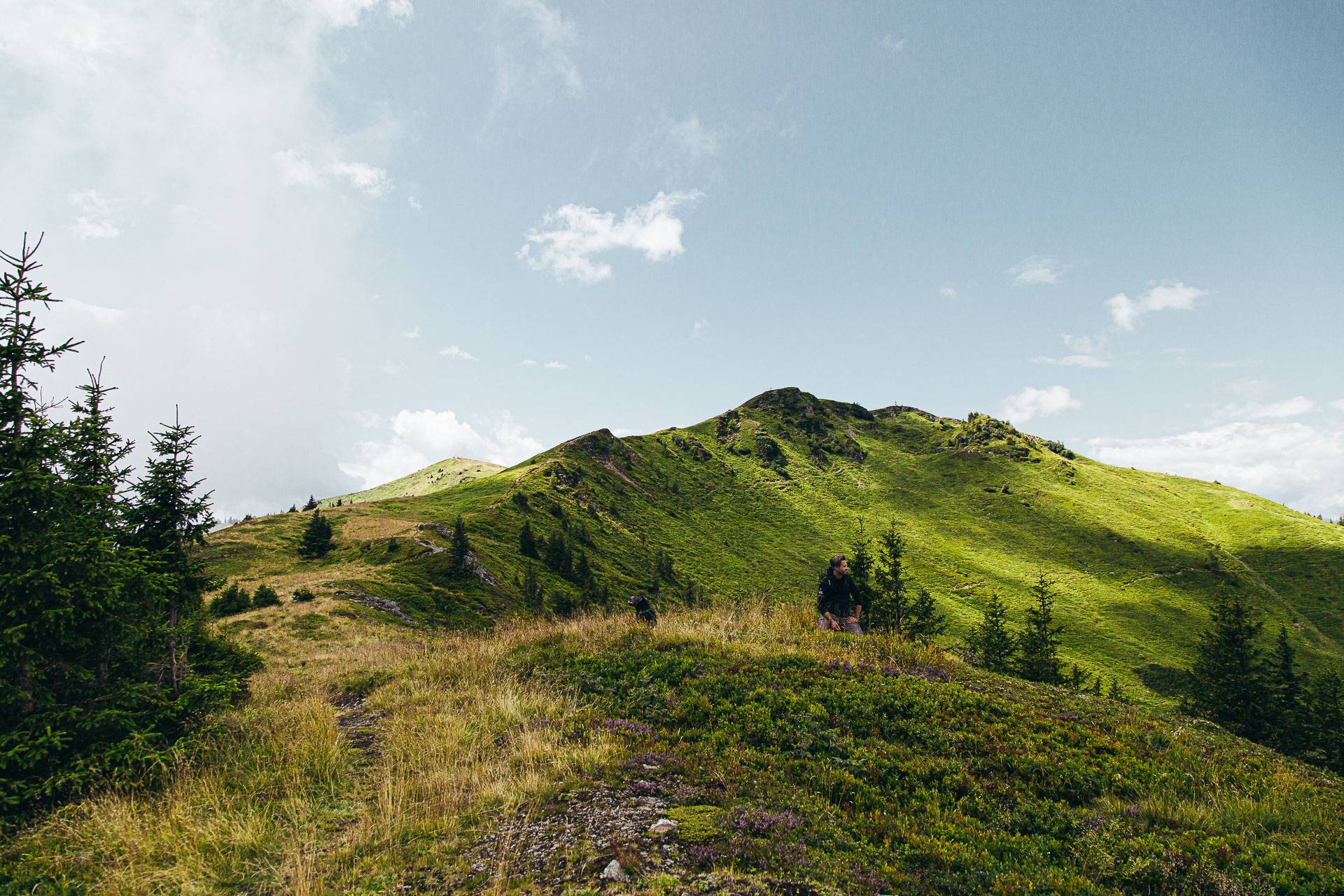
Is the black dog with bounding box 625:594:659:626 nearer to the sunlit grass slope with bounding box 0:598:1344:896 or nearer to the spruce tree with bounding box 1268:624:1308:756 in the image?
the sunlit grass slope with bounding box 0:598:1344:896

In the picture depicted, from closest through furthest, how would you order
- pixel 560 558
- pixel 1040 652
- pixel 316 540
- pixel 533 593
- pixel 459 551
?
pixel 1040 652, pixel 459 551, pixel 316 540, pixel 533 593, pixel 560 558

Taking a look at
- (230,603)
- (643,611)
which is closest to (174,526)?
(643,611)

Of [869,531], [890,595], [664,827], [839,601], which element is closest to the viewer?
[664,827]

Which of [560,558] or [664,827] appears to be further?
[560,558]

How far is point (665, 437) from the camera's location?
161500 millimetres

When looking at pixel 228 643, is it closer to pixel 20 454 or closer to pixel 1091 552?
pixel 20 454

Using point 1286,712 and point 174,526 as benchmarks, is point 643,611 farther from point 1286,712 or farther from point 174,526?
point 1286,712

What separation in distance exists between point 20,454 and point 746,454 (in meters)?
155

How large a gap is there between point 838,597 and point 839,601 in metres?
0.11

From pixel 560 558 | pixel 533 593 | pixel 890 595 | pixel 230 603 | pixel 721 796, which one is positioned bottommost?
pixel 890 595

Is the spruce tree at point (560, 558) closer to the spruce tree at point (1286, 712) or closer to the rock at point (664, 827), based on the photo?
the rock at point (664, 827)

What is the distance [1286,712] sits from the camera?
37.5 meters

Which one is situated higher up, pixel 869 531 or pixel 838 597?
pixel 838 597

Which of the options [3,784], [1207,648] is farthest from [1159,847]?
[1207,648]
